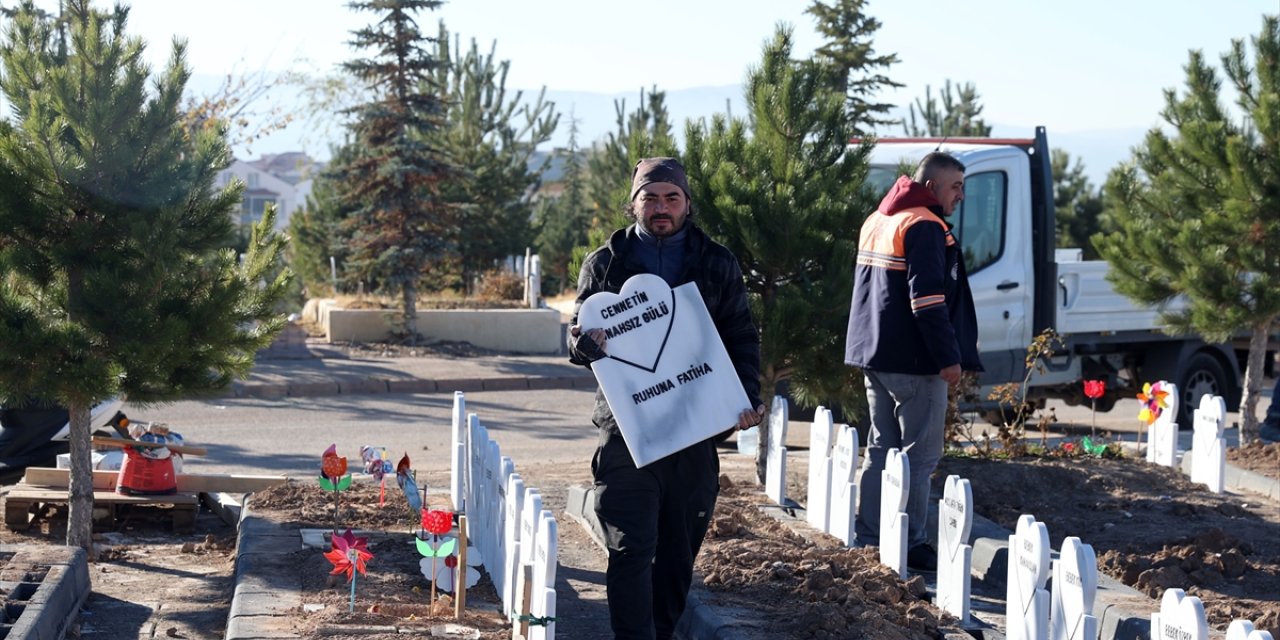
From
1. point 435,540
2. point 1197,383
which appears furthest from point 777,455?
point 1197,383

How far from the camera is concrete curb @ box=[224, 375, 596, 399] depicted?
15398 millimetres

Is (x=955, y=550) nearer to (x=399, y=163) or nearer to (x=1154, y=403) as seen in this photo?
Answer: (x=1154, y=403)

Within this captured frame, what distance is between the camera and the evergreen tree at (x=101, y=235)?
6.61 meters

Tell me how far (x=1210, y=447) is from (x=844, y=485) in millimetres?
3466

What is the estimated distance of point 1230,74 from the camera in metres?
10.8

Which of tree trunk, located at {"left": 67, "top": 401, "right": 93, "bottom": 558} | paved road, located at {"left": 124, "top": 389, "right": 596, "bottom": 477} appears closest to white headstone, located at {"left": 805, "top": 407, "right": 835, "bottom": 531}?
paved road, located at {"left": 124, "top": 389, "right": 596, "bottom": 477}

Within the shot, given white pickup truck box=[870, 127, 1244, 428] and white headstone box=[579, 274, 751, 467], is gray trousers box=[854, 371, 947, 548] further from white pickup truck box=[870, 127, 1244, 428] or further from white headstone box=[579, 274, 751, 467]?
white pickup truck box=[870, 127, 1244, 428]

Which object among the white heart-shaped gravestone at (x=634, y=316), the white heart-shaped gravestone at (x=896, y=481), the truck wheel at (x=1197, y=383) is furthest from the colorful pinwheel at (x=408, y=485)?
the truck wheel at (x=1197, y=383)

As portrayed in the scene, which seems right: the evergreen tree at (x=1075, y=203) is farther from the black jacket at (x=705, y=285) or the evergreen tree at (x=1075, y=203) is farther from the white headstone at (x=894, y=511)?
the black jacket at (x=705, y=285)

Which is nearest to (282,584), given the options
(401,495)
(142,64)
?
(401,495)

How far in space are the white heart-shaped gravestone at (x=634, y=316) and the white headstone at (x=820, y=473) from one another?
2548 mm

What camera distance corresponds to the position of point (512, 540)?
5613 millimetres

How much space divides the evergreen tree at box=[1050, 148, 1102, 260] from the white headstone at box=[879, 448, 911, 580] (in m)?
24.6

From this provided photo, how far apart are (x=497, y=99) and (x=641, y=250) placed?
3183cm
